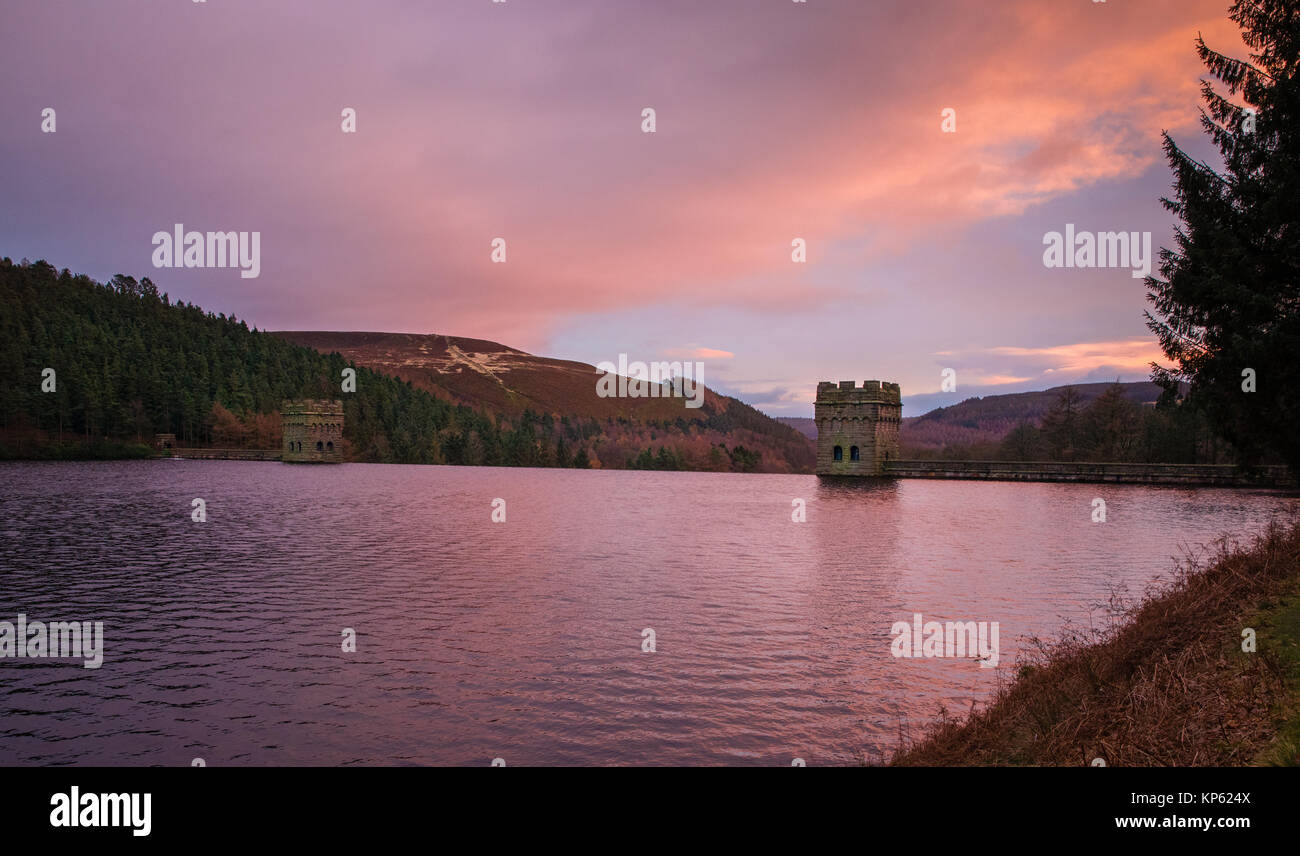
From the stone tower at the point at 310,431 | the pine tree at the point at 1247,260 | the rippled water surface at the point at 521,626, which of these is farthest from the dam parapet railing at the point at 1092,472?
the stone tower at the point at 310,431

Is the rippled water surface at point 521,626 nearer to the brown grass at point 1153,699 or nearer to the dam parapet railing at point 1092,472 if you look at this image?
the brown grass at point 1153,699

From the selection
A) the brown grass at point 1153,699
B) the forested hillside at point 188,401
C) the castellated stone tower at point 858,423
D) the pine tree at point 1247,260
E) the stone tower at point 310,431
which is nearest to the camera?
the brown grass at point 1153,699

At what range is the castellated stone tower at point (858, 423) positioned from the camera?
82.1 meters

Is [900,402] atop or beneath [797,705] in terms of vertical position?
atop

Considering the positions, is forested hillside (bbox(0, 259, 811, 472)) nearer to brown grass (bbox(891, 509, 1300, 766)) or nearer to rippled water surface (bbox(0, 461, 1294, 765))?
rippled water surface (bbox(0, 461, 1294, 765))

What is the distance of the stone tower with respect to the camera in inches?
5315

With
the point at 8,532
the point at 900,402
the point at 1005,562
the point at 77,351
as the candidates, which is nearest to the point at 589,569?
the point at 1005,562

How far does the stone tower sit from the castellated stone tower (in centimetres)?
9944

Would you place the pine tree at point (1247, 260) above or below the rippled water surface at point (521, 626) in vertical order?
above

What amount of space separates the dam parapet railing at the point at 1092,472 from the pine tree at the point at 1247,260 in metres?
44.7

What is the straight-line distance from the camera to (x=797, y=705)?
11164mm
